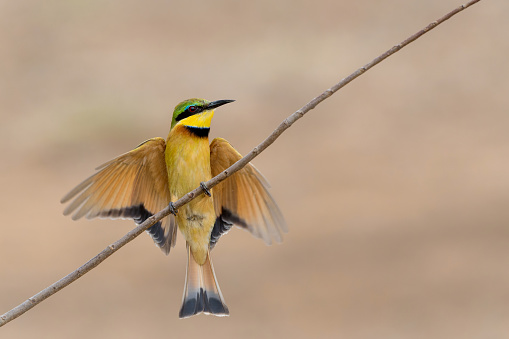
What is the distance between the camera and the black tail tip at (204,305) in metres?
2.46

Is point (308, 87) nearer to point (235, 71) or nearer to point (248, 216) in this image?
point (235, 71)

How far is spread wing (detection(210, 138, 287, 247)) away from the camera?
239 cm

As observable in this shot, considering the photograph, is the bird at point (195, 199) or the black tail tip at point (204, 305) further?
the black tail tip at point (204, 305)

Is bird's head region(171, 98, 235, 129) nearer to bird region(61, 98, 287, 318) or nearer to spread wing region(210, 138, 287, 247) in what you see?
bird region(61, 98, 287, 318)

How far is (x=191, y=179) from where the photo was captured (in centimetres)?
233

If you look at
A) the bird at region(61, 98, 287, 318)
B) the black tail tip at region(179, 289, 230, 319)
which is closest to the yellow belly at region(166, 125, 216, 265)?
the bird at region(61, 98, 287, 318)

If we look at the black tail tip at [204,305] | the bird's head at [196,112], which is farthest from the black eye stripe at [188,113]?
the black tail tip at [204,305]

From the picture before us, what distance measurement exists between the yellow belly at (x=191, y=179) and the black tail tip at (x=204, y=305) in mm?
141

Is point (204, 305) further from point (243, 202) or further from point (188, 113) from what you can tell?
point (188, 113)

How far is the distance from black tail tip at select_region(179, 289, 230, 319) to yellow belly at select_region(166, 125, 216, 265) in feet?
0.46

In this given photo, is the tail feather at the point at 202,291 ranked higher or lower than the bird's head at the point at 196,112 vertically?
lower

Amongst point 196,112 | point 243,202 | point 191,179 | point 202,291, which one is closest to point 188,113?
point 196,112

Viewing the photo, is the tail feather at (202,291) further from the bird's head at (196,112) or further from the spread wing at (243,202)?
the bird's head at (196,112)

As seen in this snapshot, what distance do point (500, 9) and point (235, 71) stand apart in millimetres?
4735
